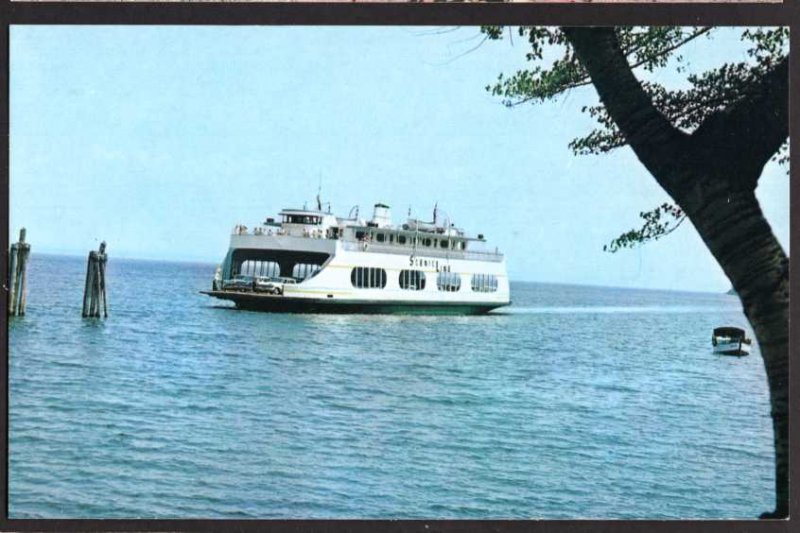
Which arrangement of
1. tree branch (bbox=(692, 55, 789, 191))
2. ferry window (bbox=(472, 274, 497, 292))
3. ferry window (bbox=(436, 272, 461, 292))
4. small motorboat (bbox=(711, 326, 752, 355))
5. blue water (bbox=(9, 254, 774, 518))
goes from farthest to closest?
ferry window (bbox=(472, 274, 497, 292)) → ferry window (bbox=(436, 272, 461, 292)) → small motorboat (bbox=(711, 326, 752, 355)) → blue water (bbox=(9, 254, 774, 518)) → tree branch (bbox=(692, 55, 789, 191))

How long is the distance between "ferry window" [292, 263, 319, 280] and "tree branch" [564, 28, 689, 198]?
11407 millimetres

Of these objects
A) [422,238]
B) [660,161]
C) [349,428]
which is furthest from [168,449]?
[422,238]

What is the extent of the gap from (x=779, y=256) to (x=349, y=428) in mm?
4378

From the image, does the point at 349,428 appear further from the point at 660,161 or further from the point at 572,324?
the point at 572,324

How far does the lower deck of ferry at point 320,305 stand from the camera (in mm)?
16391

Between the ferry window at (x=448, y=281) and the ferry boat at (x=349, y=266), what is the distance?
21 mm

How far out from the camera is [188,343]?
35.7 feet

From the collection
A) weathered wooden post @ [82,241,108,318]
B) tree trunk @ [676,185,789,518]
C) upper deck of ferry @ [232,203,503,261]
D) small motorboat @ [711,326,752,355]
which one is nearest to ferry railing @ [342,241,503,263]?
upper deck of ferry @ [232,203,503,261]

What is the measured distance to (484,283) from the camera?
65.8ft

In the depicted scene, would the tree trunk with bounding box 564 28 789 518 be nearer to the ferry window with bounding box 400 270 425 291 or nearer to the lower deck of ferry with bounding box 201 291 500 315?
the lower deck of ferry with bounding box 201 291 500 315

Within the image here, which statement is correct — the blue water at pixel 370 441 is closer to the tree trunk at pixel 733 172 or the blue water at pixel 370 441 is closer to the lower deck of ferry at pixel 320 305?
the tree trunk at pixel 733 172

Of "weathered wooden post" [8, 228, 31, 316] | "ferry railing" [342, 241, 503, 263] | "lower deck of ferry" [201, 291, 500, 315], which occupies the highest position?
"ferry railing" [342, 241, 503, 263]

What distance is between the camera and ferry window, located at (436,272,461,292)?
1903cm

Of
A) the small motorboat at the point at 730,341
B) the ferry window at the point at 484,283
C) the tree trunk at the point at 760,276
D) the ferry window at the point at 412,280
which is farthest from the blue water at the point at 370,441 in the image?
the ferry window at the point at 484,283
